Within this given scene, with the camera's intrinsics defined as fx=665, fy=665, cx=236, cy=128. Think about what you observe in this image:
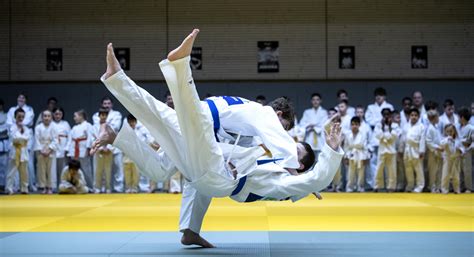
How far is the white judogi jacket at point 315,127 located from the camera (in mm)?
14133

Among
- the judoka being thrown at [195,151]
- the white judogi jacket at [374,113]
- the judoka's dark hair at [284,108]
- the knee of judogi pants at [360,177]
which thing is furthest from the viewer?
Result: the white judogi jacket at [374,113]

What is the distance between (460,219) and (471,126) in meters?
5.57

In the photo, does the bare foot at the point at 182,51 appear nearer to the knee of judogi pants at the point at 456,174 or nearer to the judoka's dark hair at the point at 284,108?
the judoka's dark hair at the point at 284,108

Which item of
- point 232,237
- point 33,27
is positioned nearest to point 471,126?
point 232,237

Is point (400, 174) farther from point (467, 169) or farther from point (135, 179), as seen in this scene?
point (135, 179)

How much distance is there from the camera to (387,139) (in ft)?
43.0

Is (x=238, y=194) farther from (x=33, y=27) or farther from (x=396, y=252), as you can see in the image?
(x=33, y=27)

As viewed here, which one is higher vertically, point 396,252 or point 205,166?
point 205,166

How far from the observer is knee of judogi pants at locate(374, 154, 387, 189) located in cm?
1330

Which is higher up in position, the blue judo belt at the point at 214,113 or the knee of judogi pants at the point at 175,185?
the blue judo belt at the point at 214,113

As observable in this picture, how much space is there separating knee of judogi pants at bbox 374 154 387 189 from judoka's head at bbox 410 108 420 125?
0.87 m

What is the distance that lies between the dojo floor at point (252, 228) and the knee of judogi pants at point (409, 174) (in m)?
2.35

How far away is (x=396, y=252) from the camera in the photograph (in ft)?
16.6

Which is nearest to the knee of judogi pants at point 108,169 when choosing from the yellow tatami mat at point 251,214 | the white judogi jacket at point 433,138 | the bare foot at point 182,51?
the yellow tatami mat at point 251,214
